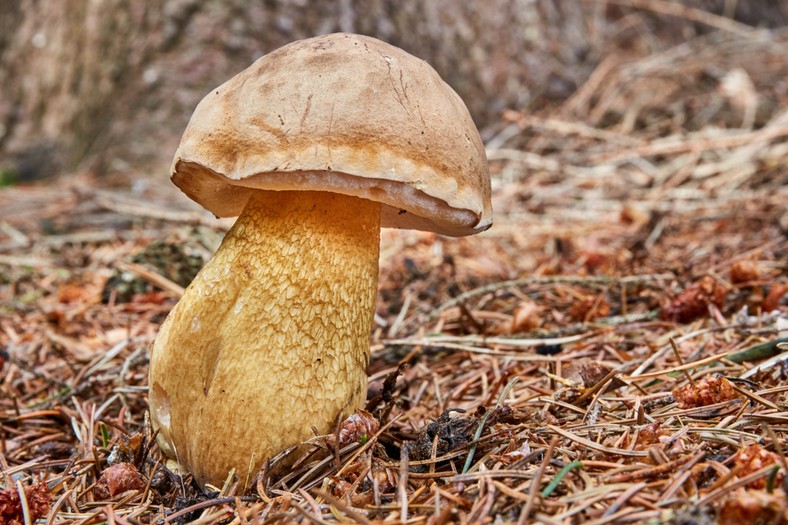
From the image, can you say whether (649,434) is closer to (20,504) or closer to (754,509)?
(754,509)

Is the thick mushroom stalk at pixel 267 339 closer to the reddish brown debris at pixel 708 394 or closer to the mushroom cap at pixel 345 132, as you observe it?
the mushroom cap at pixel 345 132

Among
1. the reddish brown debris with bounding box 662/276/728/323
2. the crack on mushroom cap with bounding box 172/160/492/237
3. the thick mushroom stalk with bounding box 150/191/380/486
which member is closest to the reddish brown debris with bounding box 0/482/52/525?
the thick mushroom stalk with bounding box 150/191/380/486

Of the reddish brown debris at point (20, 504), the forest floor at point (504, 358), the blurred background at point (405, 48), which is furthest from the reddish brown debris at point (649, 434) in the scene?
the blurred background at point (405, 48)

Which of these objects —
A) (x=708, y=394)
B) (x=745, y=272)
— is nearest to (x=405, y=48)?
(x=745, y=272)

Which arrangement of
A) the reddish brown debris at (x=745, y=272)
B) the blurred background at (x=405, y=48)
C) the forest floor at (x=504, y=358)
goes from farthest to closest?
1. the blurred background at (x=405, y=48)
2. the reddish brown debris at (x=745, y=272)
3. the forest floor at (x=504, y=358)

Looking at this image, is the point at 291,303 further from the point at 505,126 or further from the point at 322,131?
the point at 505,126

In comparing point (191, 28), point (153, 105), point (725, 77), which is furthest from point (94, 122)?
point (725, 77)

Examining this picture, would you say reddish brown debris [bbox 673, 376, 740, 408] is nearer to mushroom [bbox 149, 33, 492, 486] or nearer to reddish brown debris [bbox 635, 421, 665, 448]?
reddish brown debris [bbox 635, 421, 665, 448]

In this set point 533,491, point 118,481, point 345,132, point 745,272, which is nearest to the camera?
point 533,491
